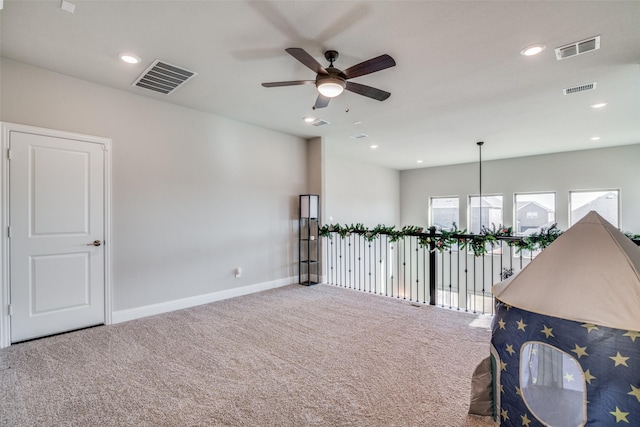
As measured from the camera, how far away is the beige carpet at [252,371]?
2.05m

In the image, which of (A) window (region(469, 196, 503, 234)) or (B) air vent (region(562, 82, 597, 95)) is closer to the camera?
(B) air vent (region(562, 82, 597, 95))

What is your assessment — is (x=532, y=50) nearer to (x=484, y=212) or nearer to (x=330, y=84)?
(x=330, y=84)

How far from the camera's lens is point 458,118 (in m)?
4.80

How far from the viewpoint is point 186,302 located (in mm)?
4320

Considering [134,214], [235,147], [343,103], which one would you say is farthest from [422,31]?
[134,214]

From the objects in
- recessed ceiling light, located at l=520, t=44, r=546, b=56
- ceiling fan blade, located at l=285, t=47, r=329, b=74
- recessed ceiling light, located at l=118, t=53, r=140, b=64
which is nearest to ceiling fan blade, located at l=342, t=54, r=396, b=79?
ceiling fan blade, located at l=285, t=47, r=329, b=74

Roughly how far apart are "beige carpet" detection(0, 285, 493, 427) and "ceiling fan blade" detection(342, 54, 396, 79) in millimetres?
2593

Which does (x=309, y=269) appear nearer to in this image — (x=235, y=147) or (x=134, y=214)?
(x=235, y=147)

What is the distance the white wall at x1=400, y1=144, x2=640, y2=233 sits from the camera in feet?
21.1

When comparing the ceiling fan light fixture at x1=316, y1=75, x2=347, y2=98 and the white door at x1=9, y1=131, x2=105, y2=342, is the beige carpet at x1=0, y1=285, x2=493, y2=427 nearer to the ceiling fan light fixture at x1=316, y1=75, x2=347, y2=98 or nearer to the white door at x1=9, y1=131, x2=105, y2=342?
the white door at x1=9, y1=131, x2=105, y2=342

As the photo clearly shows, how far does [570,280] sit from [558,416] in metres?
0.60

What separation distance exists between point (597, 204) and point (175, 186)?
8.72 meters

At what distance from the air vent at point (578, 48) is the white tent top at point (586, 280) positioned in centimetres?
206

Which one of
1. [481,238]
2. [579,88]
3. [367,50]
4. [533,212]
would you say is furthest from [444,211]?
[367,50]
